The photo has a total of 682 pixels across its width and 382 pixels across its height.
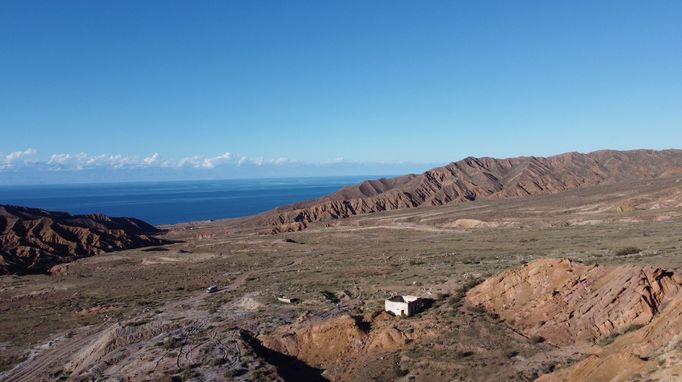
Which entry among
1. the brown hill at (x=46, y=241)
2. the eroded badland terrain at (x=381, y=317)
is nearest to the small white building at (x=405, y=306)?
the eroded badland terrain at (x=381, y=317)

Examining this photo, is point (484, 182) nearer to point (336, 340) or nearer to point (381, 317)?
point (381, 317)

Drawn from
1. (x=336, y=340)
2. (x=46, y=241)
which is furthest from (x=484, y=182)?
(x=336, y=340)

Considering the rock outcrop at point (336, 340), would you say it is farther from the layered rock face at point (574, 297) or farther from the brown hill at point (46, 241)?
the brown hill at point (46, 241)

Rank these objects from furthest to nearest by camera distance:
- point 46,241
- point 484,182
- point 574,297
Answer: point 484,182
point 46,241
point 574,297

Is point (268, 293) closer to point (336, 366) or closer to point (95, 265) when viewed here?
point (336, 366)

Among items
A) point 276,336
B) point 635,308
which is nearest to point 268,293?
point 276,336

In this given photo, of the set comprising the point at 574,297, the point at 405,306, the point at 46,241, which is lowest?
the point at 46,241
